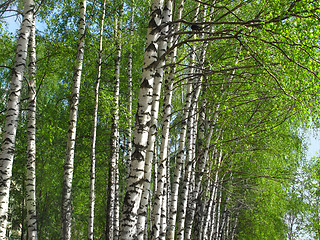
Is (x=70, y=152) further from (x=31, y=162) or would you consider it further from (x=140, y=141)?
(x=140, y=141)

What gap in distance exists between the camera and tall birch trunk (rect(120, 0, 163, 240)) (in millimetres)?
4172

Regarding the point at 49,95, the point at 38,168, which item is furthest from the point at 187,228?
the point at 49,95

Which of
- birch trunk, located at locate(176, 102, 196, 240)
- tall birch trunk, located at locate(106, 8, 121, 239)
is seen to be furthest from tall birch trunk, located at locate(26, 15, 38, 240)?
birch trunk, located at locate(176, 102, 196, 240)

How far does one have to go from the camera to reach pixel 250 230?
20906 millimetres

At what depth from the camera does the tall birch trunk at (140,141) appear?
13.7ft

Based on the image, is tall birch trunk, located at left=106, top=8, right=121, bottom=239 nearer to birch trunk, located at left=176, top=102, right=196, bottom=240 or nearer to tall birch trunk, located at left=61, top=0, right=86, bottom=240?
tall birch trunk, located at left=61, top=0, right=86, bottom=240

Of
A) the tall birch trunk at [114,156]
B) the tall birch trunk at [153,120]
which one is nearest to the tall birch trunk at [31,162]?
the tall birch trunk at [153,120]

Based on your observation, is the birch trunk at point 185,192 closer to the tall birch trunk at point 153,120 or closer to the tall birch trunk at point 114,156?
the tall birch trunk at point 153,120

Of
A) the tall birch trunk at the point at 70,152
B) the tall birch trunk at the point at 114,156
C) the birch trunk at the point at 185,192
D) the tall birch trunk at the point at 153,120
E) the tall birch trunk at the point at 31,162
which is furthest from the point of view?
the tall birch trunk at the point at 114,156

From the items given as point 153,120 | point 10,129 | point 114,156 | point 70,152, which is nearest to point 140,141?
point 153,120

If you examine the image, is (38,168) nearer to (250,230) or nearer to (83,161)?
(83,161)

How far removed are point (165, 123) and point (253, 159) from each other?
806cm

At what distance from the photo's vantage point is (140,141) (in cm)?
427

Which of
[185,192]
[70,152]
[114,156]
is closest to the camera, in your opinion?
[70,152]
